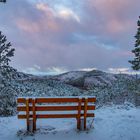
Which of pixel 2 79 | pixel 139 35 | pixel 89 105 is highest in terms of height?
pixel 139 35

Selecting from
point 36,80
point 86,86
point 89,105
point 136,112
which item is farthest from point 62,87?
point 89,105

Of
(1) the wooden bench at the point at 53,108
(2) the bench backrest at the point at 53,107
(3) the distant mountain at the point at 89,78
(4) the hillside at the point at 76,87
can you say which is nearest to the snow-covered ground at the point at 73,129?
(1) the wooden bench at the point at 53,108

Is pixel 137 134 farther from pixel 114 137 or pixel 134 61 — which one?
pixel 134 61

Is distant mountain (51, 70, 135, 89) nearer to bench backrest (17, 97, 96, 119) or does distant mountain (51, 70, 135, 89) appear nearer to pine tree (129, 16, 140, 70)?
pine tree (129, 16, 140, 70)

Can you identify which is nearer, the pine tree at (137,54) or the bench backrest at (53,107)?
the bench backrest at (53,107)

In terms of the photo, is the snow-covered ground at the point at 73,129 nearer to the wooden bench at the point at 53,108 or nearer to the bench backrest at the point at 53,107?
the wooden bench at the point at 53,108

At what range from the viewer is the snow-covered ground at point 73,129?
1900cm

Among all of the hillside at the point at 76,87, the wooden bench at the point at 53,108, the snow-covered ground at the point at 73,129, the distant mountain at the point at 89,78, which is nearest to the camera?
the snow-covered ground at the point at 73,129

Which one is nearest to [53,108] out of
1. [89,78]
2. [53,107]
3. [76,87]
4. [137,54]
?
[53,107]

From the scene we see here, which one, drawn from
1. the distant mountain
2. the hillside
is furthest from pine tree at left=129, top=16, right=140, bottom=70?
the distant mountain

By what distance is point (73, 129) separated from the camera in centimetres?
1983

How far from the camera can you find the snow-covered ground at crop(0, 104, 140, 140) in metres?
19.0

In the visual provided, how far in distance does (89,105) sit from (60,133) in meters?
2.20

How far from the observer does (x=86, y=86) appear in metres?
57.5
